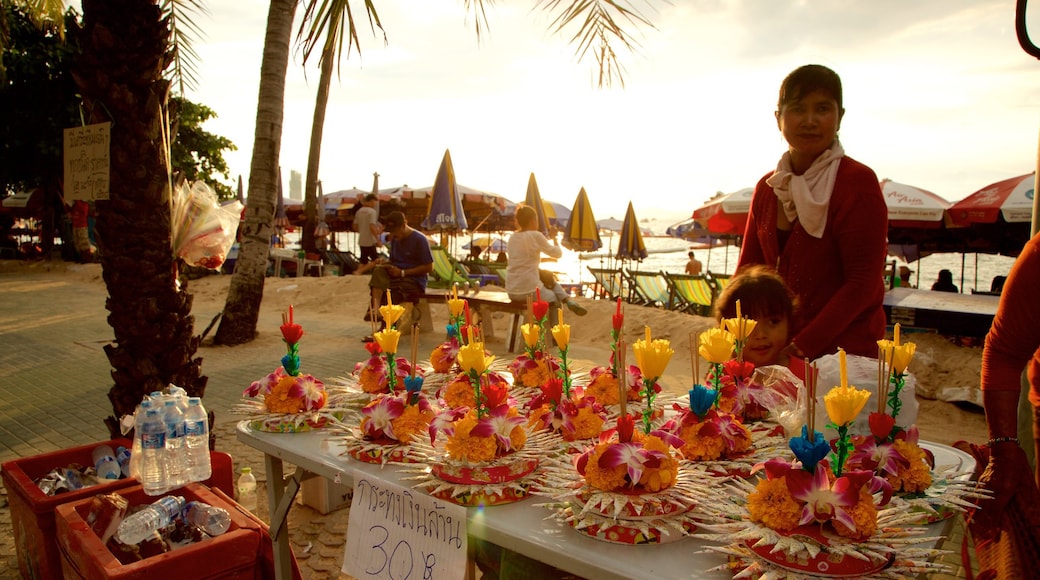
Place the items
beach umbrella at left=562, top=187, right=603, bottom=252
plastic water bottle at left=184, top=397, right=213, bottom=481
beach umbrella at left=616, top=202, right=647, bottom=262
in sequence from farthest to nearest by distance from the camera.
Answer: beach umbrella at left=616, top=202, right=647, bottom=262 → beach umbrella at left=562, top=187, right=603, bottom=252 → plastic water bottle at left=184, top=397, right=213, bottom=481

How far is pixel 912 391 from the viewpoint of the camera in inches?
62.9

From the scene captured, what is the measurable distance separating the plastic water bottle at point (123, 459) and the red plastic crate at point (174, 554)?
45 centimetres

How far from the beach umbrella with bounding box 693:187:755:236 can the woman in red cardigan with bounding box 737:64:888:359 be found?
8.96 meters

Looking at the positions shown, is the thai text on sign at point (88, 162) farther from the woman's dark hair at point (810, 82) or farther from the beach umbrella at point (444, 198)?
the beach umbrella at point (444, 198)

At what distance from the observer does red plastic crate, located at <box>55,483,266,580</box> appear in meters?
1.76

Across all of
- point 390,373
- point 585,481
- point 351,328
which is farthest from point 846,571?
point 351,328

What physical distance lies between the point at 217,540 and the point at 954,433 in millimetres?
5791

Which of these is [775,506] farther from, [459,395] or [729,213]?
[729,213]

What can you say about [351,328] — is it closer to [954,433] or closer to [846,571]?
[954,433]

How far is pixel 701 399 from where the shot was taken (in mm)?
1579

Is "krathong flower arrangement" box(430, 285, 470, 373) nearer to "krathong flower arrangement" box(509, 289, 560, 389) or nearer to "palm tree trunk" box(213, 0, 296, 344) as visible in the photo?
"krathong flower arrangement" box(509, 289, 560, 389)

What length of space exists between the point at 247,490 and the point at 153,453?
1.37 meters

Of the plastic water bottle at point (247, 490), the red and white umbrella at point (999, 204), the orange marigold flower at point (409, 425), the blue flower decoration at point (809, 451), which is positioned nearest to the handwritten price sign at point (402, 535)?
the orange marigold flower at point (409, 425)

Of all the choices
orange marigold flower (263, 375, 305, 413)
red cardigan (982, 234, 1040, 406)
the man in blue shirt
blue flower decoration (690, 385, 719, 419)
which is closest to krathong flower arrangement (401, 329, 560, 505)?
blue flower decoration (690, 385, 719, 419)
